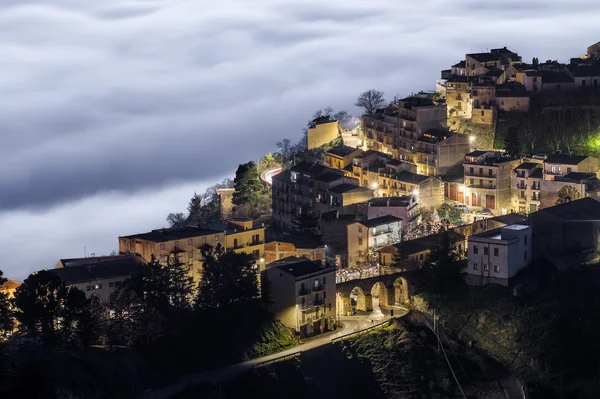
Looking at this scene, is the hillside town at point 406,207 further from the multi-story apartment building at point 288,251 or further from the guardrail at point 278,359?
the guardrail at point 278,359

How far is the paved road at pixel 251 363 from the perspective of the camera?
3441 centimetres

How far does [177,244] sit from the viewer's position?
41.8 meters

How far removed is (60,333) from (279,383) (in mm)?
6283

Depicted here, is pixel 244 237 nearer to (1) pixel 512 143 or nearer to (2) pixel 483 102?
(1) pixel 512 143

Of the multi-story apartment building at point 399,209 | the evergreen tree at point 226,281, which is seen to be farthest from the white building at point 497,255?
the evergreen tree at point 226,281

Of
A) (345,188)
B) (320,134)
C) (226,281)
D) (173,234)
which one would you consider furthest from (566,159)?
(226,281)

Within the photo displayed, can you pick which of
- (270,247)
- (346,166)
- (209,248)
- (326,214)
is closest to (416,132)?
(346,166)

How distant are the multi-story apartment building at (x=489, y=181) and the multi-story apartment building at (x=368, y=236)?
4.66m

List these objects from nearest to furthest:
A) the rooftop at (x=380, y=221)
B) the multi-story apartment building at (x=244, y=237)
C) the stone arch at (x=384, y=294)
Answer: the stone arch at (x=384, y=294), the multi-story apartment building at (x=244, y=237), the rooftop at (x=380, y=221)

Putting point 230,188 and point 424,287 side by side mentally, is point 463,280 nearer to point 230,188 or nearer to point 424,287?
point 424,287

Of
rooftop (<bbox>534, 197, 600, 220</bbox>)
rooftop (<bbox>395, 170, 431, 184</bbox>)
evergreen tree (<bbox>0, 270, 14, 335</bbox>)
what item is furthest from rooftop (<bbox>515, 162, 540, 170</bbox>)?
evergreen tree (<bbox>0, 270, 14, 335</bbox>)

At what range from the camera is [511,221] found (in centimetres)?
4350

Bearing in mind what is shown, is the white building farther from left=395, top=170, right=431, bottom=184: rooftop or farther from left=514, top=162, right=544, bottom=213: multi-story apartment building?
left=395, top=170, right=431, bottom=184: rooftop

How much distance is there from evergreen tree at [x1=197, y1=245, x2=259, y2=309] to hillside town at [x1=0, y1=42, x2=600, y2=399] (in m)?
0.27
